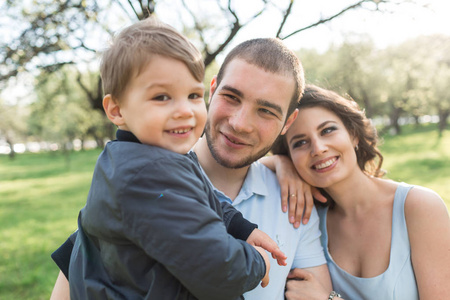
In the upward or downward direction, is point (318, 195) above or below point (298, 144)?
below

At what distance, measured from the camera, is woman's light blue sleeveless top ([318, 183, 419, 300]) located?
254cm

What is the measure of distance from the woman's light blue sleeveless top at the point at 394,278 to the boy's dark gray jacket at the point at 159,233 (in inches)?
54.6

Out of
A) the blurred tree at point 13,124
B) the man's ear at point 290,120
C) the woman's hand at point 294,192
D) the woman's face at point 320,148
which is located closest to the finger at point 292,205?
the woman's hand at point 294,192

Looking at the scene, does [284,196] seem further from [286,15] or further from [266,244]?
[286,15]

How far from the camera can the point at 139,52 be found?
1.60 m

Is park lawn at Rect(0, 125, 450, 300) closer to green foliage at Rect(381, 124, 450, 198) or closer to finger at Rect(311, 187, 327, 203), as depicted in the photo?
green foliage at Rect(381, 124, 450, 198)

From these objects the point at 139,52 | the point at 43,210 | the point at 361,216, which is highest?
the point at 139,52

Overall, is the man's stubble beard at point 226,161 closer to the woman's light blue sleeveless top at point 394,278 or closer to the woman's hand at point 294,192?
the woman's hand at point 294,192

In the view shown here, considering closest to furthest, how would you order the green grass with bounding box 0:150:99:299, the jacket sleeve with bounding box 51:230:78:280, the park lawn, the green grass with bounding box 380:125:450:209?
the jacket sleeve with bounding box 51:230:78:280 → the green grass with bounding box 0:150:99:299 → the park lawn → the green grass with bounding box 380:125:450:209

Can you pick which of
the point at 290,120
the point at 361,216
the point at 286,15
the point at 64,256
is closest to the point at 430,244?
the point at 361,216

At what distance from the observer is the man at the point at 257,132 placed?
2527 millimetres

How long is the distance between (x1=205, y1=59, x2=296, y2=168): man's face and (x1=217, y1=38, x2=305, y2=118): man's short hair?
0.04 meters

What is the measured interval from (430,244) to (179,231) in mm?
1926

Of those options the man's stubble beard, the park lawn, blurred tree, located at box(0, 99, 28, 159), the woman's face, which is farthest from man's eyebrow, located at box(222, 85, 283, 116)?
blurred tree, located at box(0, 99, 28, 159)
